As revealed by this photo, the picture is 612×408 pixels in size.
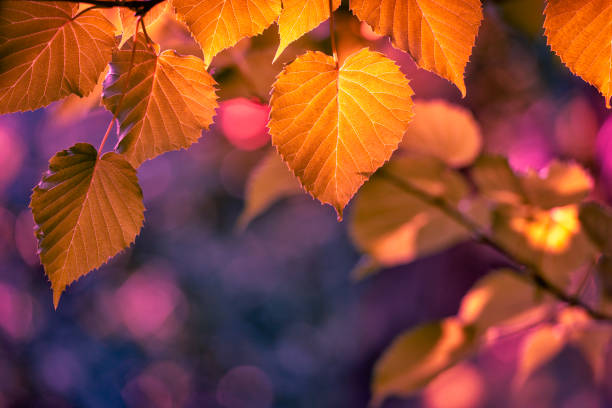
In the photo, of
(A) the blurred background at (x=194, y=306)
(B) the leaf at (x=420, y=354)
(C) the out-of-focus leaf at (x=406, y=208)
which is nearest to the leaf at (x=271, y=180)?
(C) the out-of-focus leaf at (x=406, y=208)

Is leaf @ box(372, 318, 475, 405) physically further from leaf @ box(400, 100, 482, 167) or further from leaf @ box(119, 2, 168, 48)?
leaf @ box(119, 2, 168, 48)

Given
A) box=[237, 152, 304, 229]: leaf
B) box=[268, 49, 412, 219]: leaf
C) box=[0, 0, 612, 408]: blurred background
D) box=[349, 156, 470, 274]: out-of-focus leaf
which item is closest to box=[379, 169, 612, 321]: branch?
box=[349, 156, 470, 274]: out-of-focus leaf

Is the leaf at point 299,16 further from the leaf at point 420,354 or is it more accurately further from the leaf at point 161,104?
the leaf at point 420,354

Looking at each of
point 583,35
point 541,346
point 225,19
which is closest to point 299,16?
point 225,19

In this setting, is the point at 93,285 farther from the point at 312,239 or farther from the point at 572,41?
the point at 572,41

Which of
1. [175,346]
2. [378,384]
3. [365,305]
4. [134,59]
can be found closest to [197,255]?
[175,346]

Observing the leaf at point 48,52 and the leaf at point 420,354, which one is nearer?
the leaf at point 48,52

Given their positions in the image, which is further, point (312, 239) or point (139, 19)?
point (312, 239)
